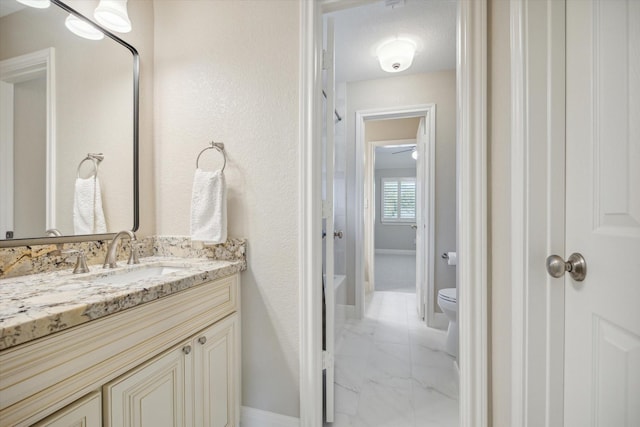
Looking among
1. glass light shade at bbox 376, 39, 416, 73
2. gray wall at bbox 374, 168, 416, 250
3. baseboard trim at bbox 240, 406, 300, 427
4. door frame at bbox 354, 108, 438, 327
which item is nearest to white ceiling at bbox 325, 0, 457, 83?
glass light shade at bbox 376, 39, 416, 73

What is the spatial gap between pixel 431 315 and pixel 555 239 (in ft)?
6.67

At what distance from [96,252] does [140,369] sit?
2.32 ft

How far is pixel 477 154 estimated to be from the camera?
3.43ft

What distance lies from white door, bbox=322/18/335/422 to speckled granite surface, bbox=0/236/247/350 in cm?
43

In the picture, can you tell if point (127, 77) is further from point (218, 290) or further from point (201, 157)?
point (218, 290)

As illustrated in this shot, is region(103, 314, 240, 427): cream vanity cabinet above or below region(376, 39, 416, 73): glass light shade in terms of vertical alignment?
below

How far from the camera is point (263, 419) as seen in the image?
50.6 inches

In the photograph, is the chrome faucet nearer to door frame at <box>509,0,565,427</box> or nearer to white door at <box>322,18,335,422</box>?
white door at <box>322,18,335,422</box>

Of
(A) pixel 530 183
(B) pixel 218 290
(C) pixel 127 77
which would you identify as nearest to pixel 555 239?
(A) pixel 530 183

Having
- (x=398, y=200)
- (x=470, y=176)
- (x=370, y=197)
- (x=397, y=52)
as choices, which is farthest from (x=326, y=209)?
(x=398, y=200)

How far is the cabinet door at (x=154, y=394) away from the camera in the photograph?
2.41 feet

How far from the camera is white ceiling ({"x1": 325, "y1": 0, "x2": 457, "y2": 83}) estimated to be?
1.75m

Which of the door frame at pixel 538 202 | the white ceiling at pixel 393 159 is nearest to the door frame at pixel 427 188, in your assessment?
the door frame at pixel 538 202

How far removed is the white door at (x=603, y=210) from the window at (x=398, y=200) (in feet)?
22.4
